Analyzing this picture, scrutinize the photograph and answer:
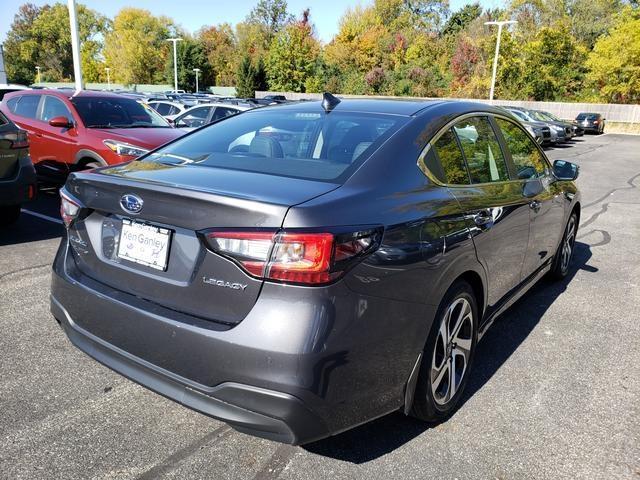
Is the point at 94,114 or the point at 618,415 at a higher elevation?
the point at 94,114

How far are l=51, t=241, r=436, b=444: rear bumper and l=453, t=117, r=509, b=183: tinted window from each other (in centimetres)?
113

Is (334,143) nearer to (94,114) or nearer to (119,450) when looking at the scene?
(119,450)

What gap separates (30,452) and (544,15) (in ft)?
212

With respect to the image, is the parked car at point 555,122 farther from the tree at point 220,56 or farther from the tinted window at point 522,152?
the tree at point 220,56

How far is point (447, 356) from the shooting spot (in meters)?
2.77

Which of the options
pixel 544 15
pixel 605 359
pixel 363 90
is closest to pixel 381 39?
pixel 363 90

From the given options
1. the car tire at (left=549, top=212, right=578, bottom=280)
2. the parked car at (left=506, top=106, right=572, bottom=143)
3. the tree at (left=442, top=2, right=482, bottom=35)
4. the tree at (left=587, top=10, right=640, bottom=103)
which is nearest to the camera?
the car tire at (left=549, top=212, right=578, bottom=280)

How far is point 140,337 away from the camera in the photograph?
7.34ft

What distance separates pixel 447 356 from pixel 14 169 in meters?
5.10

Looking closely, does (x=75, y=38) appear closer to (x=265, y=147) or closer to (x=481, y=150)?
(x=265, y=147)

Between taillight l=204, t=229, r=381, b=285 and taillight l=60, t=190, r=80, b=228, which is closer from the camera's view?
taillight l=204, t=229, r=381, b=285

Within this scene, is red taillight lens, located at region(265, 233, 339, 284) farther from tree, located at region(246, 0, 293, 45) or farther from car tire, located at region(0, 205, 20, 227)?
tree, located at region(246, 0, 293, 45)

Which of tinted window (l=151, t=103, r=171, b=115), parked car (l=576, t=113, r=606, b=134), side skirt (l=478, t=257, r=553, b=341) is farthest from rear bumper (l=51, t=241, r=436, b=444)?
parked car (l=576, t=113, r=606, b=134)

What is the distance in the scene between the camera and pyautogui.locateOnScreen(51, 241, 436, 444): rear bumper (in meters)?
1.92
